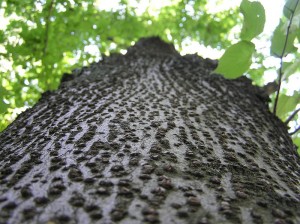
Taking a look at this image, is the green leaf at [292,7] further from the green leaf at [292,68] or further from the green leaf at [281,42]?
the green leaf at [292,68]

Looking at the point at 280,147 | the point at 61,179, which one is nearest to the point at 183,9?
the point at 280,147

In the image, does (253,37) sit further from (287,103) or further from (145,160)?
(145,160)

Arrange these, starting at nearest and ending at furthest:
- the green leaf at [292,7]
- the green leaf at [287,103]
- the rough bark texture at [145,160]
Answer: the rough bark texture at [145,160]
the green leaf at [292,7]
the green leaf at [287,103]

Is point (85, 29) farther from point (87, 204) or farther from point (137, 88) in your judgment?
point (87, 204)

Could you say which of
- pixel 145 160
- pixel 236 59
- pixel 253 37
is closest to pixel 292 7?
pixel 253 37

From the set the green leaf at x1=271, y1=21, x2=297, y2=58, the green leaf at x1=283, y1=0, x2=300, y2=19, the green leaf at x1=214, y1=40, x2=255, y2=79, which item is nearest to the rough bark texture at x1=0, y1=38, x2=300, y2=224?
the green leaf at x1=214, y1=40, x2=255, y2=79

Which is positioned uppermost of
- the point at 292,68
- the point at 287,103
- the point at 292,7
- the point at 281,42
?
the point at 292,7

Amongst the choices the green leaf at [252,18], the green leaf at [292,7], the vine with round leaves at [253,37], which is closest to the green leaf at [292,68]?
the vine with round leaves at [253,37]
